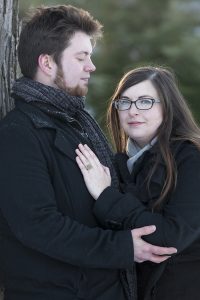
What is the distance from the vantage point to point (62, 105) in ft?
7.33

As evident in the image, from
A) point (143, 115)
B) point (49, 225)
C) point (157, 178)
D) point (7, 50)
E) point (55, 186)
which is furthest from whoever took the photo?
point (7, 50)

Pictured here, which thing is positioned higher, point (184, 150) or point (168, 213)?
point (184, 150)

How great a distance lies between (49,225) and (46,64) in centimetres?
69

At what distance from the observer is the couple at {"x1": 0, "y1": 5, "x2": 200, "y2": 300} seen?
199 centimetres

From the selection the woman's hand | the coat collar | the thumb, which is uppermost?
the coat collar

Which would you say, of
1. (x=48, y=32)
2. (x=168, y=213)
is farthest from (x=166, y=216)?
(x=48, y=32)

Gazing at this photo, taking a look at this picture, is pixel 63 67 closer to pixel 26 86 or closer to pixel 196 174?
pixel 26 86

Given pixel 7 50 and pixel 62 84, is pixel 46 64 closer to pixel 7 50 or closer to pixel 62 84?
pixel 62 84

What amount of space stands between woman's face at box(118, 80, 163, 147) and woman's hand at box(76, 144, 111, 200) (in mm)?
260

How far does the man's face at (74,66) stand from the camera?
2.31m

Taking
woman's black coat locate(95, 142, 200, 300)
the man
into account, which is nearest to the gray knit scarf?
the man

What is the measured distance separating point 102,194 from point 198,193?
1.16 feet

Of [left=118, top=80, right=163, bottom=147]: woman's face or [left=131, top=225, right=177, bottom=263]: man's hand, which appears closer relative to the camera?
[left=131, top=225, right=177, bottom=263]: man's hand

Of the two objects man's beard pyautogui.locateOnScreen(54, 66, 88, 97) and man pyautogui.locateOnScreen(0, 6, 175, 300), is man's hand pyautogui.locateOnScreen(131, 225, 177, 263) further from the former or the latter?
man's beard pyautogui.locateOnScreen(54, 66, 88, 97)
